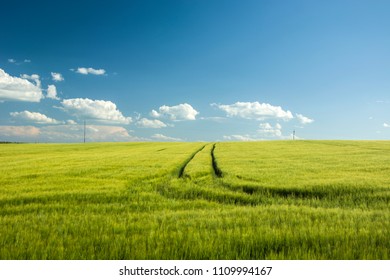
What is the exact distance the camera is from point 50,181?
13.8 m

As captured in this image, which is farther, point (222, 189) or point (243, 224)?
point (222, 189)

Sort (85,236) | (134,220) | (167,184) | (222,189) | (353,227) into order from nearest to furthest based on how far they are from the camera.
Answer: (85,236) → (353,227) → (134,220) → (222,189) → (167,184)

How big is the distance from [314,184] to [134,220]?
842cm

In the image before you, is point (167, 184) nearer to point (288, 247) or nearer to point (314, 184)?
point (314, 184)

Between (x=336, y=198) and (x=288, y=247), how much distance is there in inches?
254

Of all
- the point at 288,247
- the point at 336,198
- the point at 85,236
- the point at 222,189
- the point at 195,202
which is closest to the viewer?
the point at 288,247

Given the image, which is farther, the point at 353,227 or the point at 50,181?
the point at 50,181

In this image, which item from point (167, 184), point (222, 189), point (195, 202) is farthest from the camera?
point (167, 184)

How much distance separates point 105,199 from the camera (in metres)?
10.3

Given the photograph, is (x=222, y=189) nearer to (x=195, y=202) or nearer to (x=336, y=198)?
(x=195, y=202)
